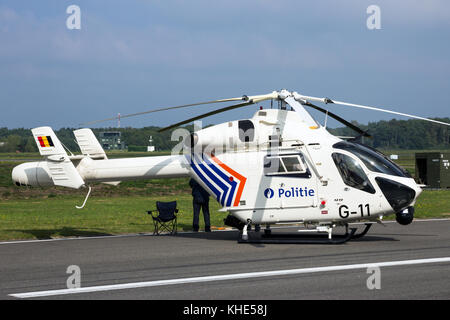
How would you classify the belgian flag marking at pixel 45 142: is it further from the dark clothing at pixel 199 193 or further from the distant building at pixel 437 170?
the distant building at pixel 437 170

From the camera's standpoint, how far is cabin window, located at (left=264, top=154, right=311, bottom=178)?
50.7 feet

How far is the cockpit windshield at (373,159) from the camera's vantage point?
15.0 m

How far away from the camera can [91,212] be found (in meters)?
26.9

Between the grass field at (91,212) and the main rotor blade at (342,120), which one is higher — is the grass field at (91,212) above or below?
below

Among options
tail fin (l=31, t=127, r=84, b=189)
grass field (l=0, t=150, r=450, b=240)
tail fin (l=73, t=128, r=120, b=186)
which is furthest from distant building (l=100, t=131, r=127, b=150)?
tail fin (l=31, t=127, r=84, b=189)

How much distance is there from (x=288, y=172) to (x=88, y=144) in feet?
19.4

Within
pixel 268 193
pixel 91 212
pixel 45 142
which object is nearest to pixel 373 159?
pixel 268 193

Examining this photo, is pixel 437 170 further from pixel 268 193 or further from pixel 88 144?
pixel 88 144

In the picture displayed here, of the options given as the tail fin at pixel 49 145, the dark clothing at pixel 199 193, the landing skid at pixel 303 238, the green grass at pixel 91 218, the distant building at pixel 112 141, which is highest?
the distant building at pixel 112 141

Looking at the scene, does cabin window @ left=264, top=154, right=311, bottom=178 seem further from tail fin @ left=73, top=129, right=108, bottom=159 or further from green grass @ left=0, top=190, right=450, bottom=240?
green grass @ left=0, top=190, right=450, bottom=240

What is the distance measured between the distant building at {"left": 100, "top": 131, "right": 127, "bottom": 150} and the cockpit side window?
93467mm

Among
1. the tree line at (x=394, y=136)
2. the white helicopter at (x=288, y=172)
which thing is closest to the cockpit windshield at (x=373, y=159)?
the white helicopter at (x=288, y=172)

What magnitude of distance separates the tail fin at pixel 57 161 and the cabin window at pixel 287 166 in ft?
17.4
